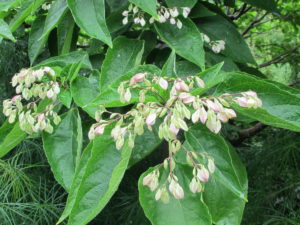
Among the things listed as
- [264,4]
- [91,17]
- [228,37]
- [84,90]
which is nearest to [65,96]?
[84,90]

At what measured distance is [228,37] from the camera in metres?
0.81

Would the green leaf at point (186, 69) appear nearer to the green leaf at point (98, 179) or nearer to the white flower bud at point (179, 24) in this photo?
the white flower bud at point (179, 24)

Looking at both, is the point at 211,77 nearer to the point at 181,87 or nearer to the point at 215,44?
the point at 181,87

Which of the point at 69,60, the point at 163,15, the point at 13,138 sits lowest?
the point at 13,138

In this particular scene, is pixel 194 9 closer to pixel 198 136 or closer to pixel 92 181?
pixel 198 136

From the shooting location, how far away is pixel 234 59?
2.62 ft

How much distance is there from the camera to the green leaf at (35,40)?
774mm

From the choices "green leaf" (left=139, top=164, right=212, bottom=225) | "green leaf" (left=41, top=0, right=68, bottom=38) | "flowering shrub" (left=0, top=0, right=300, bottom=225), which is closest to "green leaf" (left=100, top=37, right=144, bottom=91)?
"flowering shrub" (left=0, top=0, right=300, bottom=225)

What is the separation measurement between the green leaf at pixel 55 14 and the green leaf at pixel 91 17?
6 centimetres

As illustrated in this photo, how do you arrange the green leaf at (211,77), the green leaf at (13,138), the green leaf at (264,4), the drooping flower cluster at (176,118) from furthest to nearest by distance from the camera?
the green leaf at (264,4) → the green leaf at (13,138) → the green leaf at (211,77) → the drooping flower cluster at (176,118)

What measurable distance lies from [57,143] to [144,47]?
27cm

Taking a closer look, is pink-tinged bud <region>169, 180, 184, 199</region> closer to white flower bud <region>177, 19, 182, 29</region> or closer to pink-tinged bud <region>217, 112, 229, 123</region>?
pink-tinged bud <region>217, 112, 229, 123</region>

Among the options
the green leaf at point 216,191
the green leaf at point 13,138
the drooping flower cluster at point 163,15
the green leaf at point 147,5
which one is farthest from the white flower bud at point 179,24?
the green leaf at point 13,138

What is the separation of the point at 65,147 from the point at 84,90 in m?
0.10
